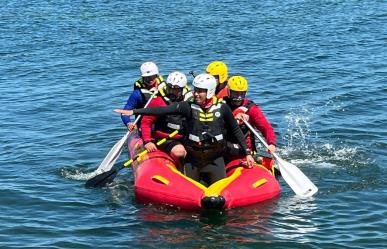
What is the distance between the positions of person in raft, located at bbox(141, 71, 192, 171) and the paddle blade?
723mm

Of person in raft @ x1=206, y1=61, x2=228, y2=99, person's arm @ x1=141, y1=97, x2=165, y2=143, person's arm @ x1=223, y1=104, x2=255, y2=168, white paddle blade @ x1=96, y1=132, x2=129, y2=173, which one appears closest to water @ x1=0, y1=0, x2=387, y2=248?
white paddle blade @ x1=96, y1=132, x2=129, y2=173

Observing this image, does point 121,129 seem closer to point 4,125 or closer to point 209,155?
point 4,125

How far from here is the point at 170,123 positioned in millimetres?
11383

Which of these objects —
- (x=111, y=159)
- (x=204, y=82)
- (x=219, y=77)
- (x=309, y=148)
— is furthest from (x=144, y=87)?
(x=309, y=148)

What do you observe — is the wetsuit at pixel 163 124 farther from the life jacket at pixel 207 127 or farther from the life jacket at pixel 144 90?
the life jacket at pixel 144 90

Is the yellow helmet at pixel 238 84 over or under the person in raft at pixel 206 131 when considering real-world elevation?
over

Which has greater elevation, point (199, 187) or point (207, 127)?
point (207, 127)

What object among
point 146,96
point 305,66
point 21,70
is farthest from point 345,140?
point 21,70

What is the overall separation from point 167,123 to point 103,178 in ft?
4.32

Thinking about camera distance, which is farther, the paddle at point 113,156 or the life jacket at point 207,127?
the paddle at point 113,156

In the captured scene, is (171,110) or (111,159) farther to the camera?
(111,159)

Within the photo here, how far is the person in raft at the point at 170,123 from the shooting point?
430 inches

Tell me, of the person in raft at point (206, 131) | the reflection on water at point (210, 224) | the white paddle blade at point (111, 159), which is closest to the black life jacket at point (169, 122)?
the person in raft at point (206, 131)

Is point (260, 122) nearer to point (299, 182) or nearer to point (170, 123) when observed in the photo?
point (299, 182)
